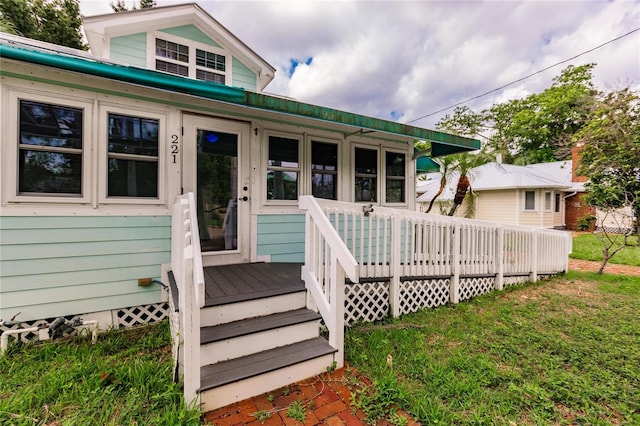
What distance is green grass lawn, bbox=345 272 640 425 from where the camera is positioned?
2062 millimetres

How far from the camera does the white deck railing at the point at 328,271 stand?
2.50m

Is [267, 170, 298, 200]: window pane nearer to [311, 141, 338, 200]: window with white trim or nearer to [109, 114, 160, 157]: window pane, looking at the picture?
[311, 141, 338, 200]: window with white trim

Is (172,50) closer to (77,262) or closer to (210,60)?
(210,60)

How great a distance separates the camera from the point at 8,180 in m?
2.81

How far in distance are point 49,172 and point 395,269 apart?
13.9ft

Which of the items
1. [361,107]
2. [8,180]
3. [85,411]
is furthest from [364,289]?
[361,107]

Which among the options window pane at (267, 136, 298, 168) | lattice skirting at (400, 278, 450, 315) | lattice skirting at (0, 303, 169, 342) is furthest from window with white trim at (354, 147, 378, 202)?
lattice skirting at (0, 303, 169, 342)

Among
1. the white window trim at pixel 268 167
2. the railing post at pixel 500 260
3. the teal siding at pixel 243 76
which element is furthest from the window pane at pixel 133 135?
the railing post at pixel 500 260

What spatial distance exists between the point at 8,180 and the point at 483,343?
5289 millimetres

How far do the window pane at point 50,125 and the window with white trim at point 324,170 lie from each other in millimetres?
3050

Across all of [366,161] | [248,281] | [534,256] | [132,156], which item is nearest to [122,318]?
[248,281]

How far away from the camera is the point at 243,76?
653cm

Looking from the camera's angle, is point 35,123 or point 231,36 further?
point 231,36

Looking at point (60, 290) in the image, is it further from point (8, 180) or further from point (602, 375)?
point (602, 375)
